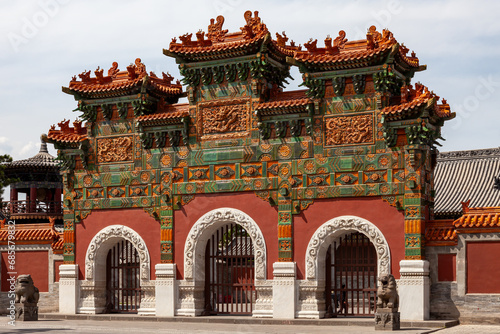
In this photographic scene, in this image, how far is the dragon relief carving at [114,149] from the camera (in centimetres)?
2569

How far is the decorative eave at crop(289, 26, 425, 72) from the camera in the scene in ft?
72.8

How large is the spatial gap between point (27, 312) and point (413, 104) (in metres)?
12.9

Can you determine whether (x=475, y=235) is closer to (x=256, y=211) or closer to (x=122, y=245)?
(x=256, y=211)

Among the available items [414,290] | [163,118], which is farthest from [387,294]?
[163,118]

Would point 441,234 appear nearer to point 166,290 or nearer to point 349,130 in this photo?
point 349,130

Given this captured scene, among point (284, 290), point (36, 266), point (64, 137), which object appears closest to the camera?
point (284, 290)

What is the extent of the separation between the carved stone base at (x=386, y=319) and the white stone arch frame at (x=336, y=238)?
74.3 inches

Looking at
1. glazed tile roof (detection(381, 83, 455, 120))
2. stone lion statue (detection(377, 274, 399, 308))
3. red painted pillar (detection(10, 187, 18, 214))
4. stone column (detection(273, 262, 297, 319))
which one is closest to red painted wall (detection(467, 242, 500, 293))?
stone lion statue (detection(377, 274, 399, 308))

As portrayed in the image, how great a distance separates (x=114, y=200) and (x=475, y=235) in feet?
36.4

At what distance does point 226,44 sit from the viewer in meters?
24.2

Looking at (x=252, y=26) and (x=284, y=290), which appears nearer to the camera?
(x=284, y=290)

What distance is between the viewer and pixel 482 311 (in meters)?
21.2

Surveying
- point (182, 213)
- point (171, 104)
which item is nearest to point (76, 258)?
point (182, 213)

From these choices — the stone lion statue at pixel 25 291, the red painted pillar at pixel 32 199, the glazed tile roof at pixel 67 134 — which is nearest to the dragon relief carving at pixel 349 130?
the glazed tile roof at pixel 67 134
